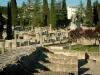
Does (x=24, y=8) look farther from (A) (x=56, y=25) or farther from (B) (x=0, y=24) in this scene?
(B) (x=0, y=24)

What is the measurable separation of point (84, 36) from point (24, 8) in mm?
25055

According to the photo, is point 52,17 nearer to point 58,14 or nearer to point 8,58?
point 58,14

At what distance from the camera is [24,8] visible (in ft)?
223

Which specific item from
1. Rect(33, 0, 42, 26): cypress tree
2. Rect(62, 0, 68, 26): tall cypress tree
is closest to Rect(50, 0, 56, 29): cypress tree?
Rect(33, 0, 42, 26): cypress tree

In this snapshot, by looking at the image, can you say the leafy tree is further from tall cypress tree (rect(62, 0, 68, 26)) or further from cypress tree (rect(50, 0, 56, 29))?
cypress tree (rect(50, 0, 56, 29))

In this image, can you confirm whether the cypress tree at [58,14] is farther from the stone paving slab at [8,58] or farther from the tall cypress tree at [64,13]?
the stone paving slab at [8,58]

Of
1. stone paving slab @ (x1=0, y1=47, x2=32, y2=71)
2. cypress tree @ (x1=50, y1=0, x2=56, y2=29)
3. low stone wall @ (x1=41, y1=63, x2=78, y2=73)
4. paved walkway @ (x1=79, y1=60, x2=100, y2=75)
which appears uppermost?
cypress tree @ (x1=50, y1=0, x2=56, y2=29)

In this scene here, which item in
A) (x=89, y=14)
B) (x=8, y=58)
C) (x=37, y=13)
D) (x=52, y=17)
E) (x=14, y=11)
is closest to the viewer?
(x=8, y=58)

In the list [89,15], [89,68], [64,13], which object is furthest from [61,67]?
[64,13]

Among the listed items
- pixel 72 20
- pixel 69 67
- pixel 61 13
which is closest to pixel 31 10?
pixel 61 13

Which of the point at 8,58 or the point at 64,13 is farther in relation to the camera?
the point at 64,13

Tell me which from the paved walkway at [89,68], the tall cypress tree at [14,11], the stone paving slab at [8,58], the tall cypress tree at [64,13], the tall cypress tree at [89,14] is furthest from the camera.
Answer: the tall cypress tree at [64,13]

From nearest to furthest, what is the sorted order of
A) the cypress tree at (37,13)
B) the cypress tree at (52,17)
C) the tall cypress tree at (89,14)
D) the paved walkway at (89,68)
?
1. the paved walkway at (89,68)
2. the cypress tree at (52,17)
3. the tall cypress tree at (89,14)
4. the cypress tree at (37,13)

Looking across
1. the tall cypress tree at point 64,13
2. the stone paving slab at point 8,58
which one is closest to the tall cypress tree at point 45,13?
the tall cypress tree at point 64,13
